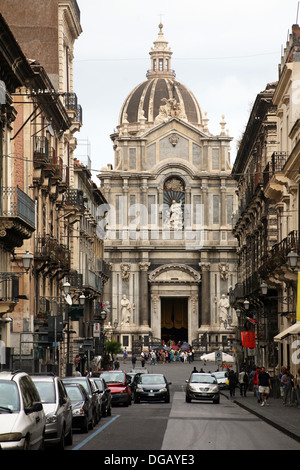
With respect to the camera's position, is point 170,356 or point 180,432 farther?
point 170,356

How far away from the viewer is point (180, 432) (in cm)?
2720

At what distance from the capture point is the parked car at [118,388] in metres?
42.8

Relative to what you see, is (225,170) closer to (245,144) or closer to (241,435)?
(245,144)

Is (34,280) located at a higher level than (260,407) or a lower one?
higher

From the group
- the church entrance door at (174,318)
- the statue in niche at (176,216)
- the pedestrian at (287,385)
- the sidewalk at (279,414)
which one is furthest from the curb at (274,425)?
the church entrance door at (174,318)

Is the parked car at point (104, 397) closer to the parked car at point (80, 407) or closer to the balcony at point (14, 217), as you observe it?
the parked car at point (80, 407)

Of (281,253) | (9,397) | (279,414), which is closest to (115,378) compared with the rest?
(281,253)

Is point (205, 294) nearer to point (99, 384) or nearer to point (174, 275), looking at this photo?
point (174, 275)

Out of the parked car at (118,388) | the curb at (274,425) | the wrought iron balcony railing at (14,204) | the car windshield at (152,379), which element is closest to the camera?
the curb at (274,425)

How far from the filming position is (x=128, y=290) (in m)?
106

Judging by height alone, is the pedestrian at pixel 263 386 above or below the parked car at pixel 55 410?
below

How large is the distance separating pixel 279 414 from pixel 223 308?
228 feet

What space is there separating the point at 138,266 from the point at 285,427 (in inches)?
3100
